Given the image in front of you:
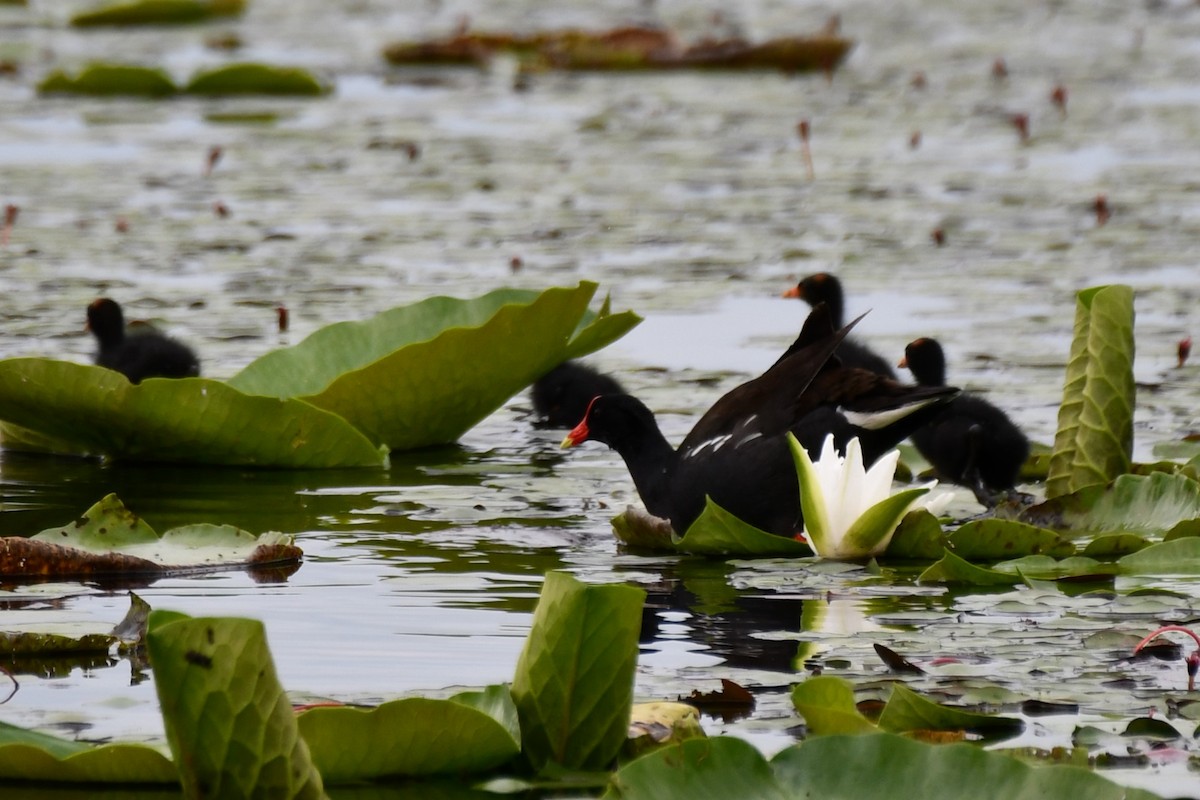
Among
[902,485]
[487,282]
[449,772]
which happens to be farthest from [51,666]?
[487,282]

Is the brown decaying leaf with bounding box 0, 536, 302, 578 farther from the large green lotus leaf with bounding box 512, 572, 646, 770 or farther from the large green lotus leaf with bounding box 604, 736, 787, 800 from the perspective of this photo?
the large green lotus leaf with bounding box 604, 736, 787, 800

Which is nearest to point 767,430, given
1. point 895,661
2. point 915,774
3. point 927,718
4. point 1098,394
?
point 1098,394

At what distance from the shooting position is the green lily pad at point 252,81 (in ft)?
51.1

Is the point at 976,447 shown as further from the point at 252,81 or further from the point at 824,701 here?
the point at 252,81

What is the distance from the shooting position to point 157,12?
69.1ft

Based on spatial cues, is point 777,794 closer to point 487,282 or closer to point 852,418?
point 852,418

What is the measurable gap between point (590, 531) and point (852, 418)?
2.44 ft

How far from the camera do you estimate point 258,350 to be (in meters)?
7.68

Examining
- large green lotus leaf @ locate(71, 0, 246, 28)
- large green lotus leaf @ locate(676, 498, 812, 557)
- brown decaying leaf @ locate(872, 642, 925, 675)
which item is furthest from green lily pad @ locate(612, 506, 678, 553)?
large green lotus leaf @ locate(71, 0, 246, 28)

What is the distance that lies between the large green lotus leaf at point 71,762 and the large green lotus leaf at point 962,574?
76.9 inches

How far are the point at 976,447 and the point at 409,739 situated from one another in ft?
10.2

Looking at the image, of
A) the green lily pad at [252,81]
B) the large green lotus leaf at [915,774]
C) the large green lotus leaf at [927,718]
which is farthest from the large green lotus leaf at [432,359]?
the green lily pad at [252,81]

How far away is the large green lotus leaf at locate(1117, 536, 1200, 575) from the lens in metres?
4.61

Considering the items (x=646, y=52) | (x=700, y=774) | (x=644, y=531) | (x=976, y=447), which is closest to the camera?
(x=700, y=774)
